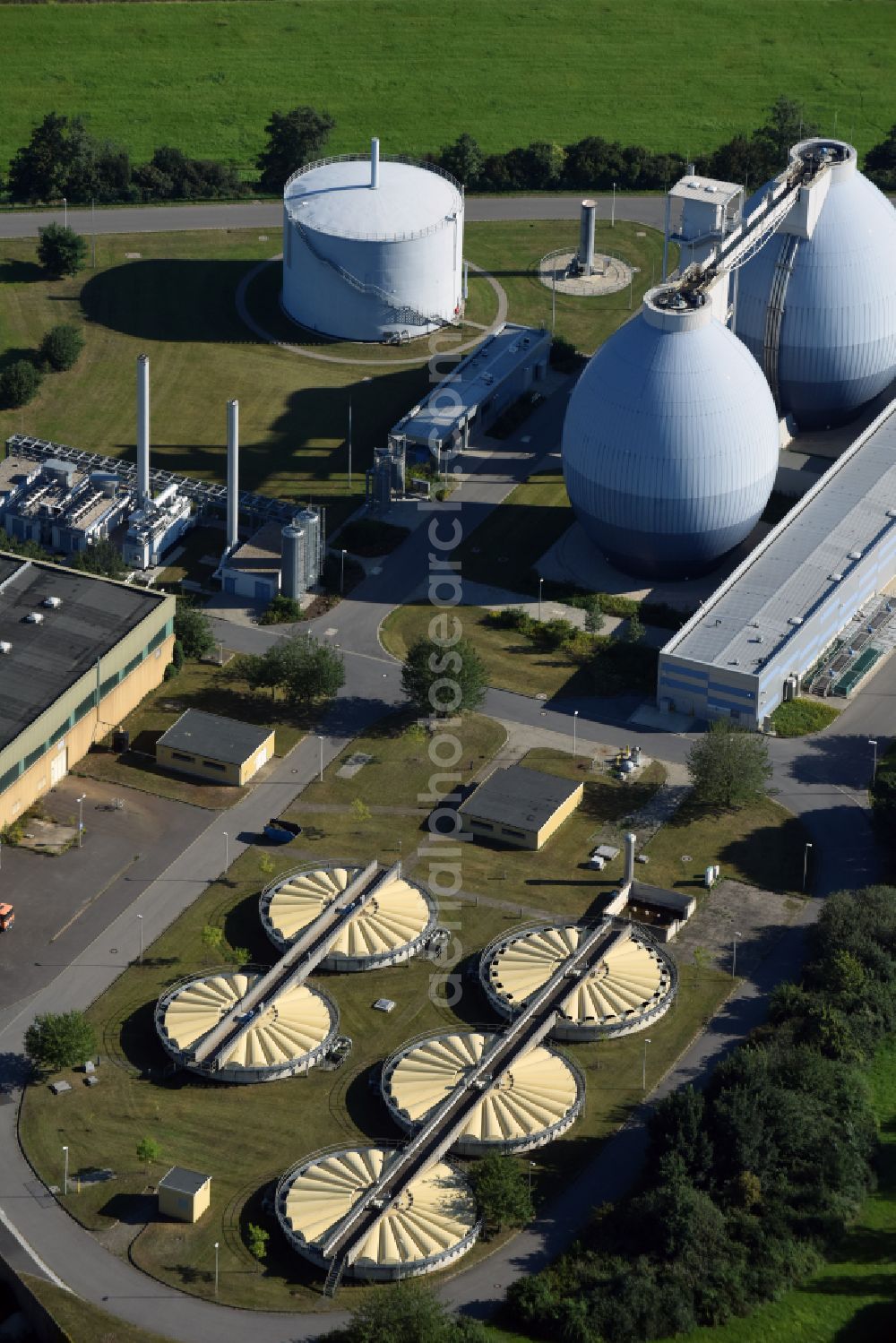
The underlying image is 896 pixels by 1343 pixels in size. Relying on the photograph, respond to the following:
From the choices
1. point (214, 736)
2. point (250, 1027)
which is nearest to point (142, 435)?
point (214, 736)

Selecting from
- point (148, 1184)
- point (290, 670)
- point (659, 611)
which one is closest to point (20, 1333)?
point (148, 1184)

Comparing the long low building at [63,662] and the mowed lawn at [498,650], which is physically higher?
the long low building at [63,662]

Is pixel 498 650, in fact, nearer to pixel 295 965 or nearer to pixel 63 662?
pixel 63 662

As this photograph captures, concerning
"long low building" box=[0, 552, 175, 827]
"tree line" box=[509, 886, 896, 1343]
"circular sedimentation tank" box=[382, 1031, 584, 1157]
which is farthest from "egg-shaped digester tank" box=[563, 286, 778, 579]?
"circular sedimentation tank" box=[382, 1031, 584, 1157]

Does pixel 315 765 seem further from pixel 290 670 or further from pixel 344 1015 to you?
pixel 344 1015

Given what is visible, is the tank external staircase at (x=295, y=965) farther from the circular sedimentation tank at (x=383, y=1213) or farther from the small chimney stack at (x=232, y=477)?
the small chimney stack at (x=232, y=477)

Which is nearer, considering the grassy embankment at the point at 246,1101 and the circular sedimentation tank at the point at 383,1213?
the circular sedimentation tank at the point at 383,1213

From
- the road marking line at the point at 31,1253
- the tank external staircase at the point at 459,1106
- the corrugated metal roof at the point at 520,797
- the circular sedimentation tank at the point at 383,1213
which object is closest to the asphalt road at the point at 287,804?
the road marking line at the point at 31,1253
